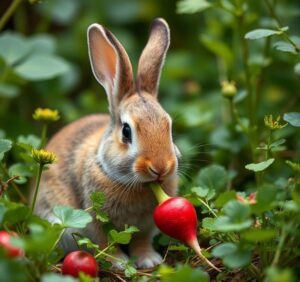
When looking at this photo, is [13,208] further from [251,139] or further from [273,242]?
[251,139]

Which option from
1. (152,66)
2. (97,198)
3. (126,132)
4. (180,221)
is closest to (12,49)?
(152,66)

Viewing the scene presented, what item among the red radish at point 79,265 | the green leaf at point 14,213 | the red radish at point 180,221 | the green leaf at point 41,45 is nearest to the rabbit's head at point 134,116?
the red radish at point 180,221

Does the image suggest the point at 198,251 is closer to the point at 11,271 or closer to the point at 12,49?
the point at 11,271

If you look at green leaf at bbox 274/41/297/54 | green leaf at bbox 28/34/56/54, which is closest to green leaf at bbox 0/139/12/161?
green leaf at bbox 274/41/297/54

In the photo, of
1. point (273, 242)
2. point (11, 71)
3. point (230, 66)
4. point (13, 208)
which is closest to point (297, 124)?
point (273, 242)

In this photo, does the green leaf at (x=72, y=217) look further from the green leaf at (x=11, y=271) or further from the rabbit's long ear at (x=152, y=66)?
the rabbit's long ear at (x=152, y=66)

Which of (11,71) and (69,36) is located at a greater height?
(11,71)
